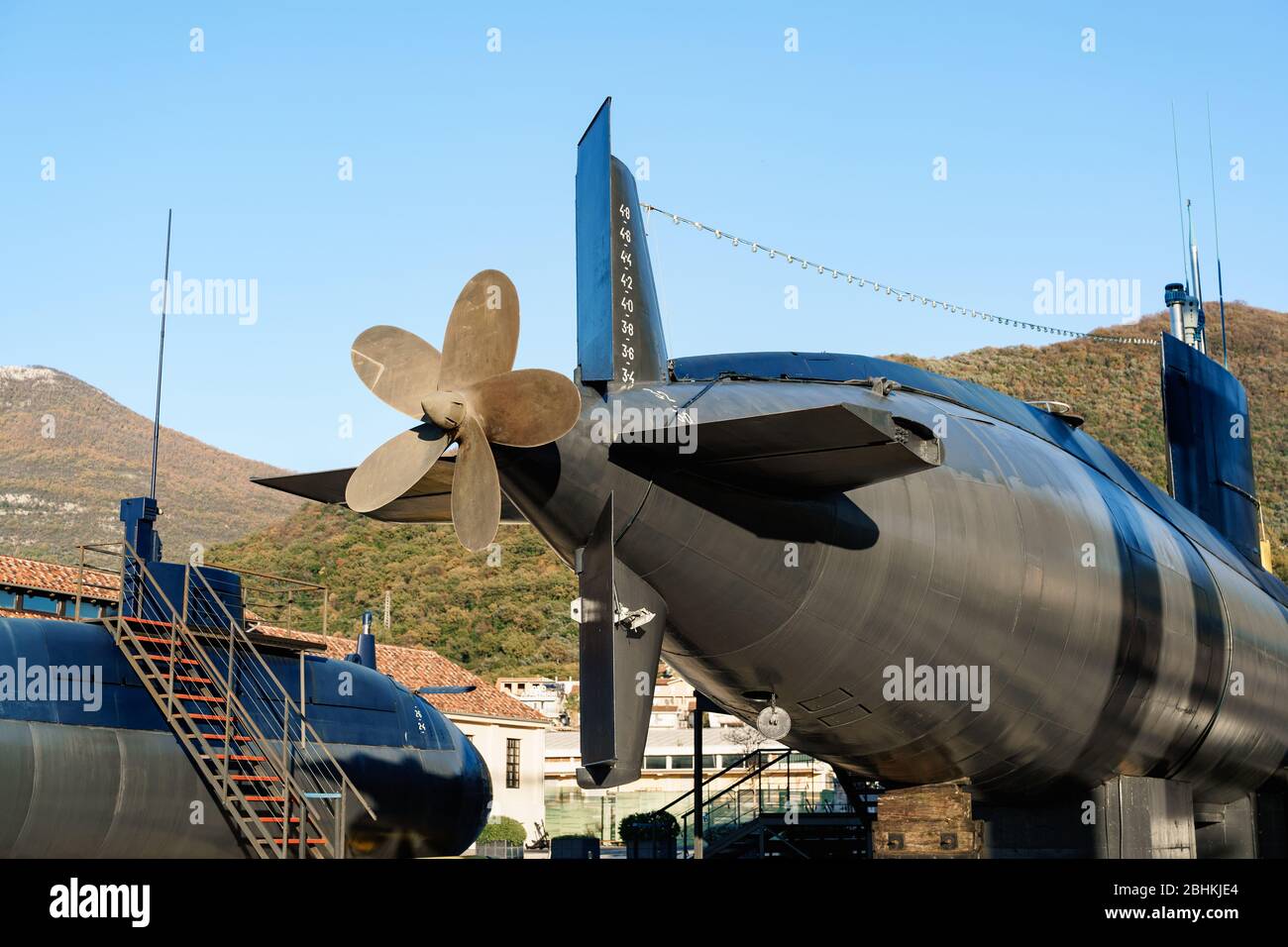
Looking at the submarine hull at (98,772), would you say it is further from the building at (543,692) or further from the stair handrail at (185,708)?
the building at (543,692)

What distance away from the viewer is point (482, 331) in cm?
975

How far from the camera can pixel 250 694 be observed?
1884 centimetres

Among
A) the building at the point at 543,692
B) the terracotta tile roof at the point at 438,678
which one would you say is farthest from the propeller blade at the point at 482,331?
the building at the point at 543,692

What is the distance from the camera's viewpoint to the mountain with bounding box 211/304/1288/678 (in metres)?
90.1

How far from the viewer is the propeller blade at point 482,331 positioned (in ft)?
31.9

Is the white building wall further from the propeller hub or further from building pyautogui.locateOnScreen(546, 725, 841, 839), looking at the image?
the propeller hub

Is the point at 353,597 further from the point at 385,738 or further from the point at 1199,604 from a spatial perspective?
the point at 1199,604

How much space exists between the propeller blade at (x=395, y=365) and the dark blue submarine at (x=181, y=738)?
845 centimetres

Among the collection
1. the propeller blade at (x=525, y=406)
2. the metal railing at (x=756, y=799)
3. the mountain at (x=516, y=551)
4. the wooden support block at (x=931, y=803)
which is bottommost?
the metal railing at (x=756, y=799)

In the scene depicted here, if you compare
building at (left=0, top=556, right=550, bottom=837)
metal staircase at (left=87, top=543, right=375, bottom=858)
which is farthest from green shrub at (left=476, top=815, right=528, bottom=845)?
metal staircase at (left=87, top=543, right=375, bottom=858)

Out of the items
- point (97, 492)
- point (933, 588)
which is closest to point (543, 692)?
point (933, 588)

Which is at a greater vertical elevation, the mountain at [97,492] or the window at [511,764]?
the mountain at [97,492]

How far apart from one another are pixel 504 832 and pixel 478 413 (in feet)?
138
